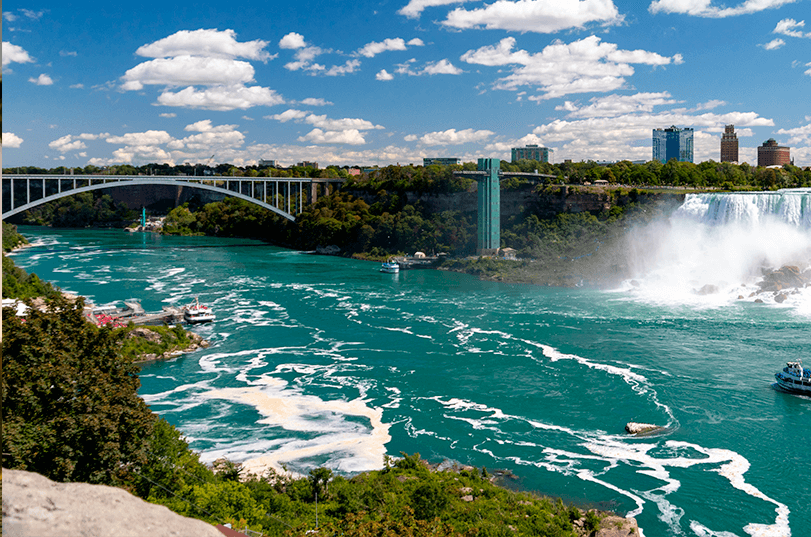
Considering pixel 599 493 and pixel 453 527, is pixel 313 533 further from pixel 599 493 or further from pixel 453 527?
pixel 599 493

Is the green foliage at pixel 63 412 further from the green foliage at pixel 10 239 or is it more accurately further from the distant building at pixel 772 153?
the distant building at pixel 772 153

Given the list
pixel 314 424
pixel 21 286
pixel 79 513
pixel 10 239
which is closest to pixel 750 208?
pixel 314 424

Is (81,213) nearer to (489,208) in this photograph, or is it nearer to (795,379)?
(489,208)

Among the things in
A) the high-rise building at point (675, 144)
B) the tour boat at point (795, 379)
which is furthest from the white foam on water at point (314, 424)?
the high-rise building at point (675, 144)

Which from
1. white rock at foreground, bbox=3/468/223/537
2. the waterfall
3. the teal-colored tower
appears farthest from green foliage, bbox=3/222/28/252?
white rock at foreground, bbox=3/468/223/537

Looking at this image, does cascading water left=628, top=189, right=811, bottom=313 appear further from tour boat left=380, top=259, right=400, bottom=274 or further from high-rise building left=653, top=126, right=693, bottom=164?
high-rise building left=653, top=126, right=693, bottom=164

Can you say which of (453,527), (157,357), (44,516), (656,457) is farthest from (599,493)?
(157,357)
